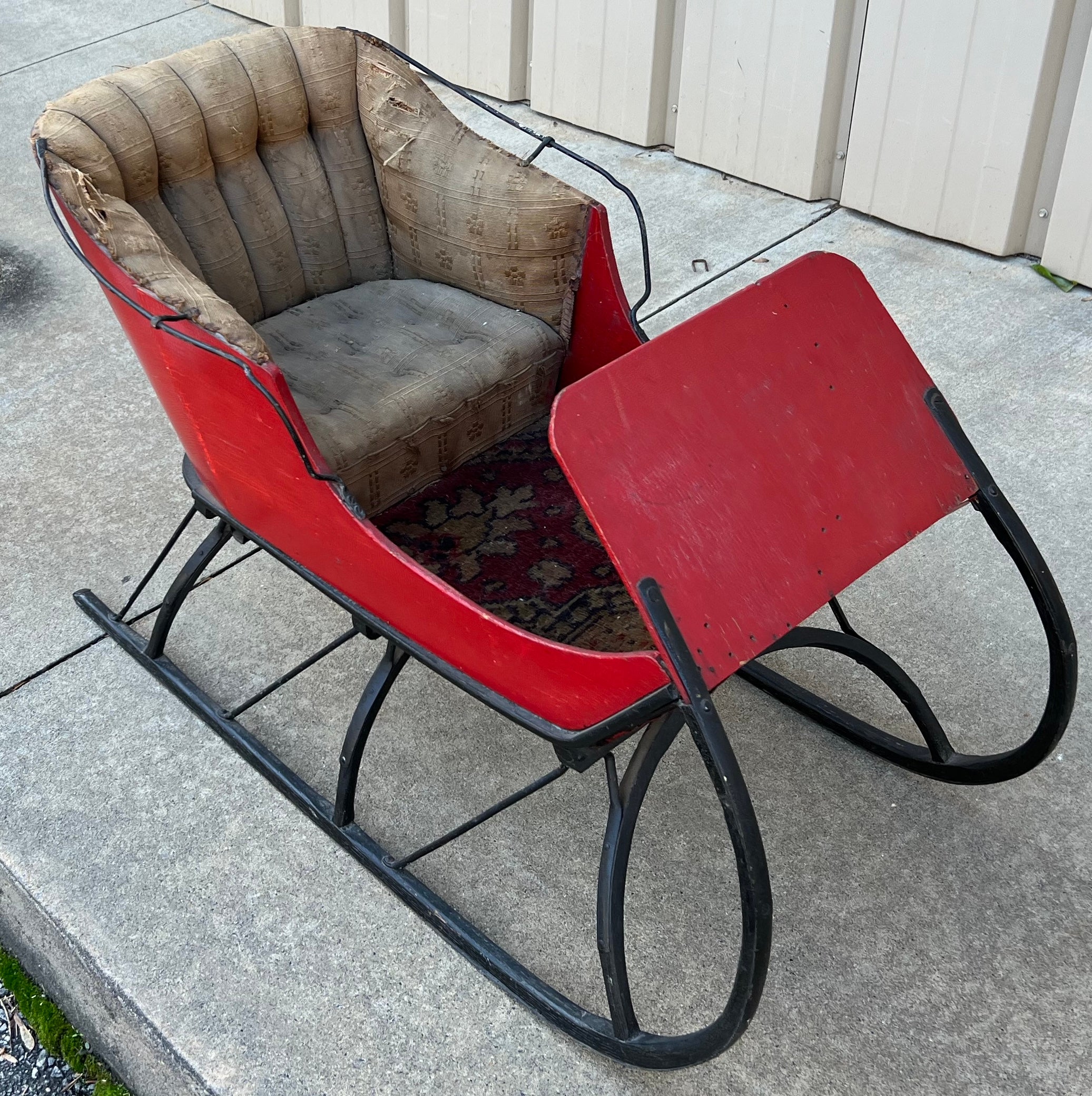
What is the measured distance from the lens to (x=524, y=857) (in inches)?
76.9

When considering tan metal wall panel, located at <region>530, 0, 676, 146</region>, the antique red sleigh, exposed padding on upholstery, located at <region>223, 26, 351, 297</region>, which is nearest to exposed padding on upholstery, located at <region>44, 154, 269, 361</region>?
the antique red sleigh

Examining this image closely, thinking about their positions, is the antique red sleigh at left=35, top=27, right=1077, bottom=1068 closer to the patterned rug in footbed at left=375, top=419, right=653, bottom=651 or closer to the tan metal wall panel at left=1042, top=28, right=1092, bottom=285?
the patterned rug in footbed at left=375, top=419, right=653, bottom=651

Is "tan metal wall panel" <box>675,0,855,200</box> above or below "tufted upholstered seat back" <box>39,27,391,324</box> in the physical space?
below

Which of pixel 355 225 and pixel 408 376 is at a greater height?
pixel 355 225

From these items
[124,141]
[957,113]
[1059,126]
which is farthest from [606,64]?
[124,141]

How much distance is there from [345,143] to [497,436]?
2.12 ft

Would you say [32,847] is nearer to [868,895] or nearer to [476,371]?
[476,371]

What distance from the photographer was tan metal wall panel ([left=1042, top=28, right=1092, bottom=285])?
10.3ft

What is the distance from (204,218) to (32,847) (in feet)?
3.64

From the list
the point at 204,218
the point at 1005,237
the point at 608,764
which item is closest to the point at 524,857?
the point at 608,764

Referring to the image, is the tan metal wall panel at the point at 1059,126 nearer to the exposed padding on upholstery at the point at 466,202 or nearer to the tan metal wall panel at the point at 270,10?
the exposed padding on upholstery at the point at 466,202

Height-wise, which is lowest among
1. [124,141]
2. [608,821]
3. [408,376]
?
[608,821]

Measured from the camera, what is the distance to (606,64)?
159 inches

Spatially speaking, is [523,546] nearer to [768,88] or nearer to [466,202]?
[466,202]
